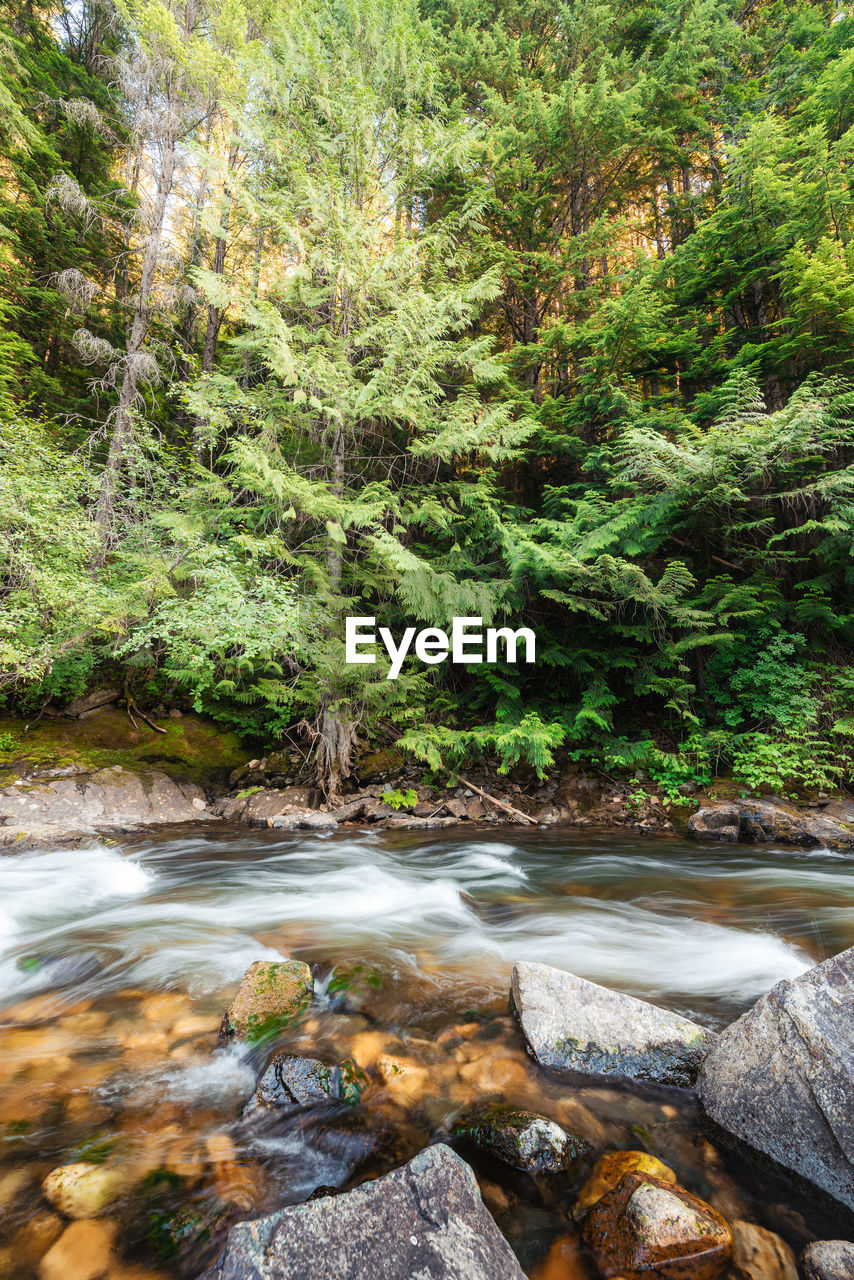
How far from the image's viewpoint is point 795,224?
27.0 ft

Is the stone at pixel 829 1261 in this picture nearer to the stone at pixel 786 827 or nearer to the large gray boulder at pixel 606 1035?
the large gray boulder at pixel 606 1035

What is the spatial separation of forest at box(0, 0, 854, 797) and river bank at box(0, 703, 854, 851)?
1.58 ft

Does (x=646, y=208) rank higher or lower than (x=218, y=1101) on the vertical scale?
higher

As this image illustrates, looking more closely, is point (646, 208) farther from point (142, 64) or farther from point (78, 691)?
point (78, 691)

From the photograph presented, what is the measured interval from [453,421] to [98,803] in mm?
7921

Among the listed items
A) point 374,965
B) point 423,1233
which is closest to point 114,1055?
point 374,965

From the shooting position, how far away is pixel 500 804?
8.32 meters

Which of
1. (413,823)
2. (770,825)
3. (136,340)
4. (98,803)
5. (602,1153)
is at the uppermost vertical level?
(136,340)

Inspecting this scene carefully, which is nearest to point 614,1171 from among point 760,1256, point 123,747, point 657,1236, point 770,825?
point 657,1236

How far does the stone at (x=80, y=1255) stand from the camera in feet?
5.58

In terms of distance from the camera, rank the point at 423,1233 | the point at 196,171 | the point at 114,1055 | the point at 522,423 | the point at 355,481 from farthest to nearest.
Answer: the point at 196,171
the point at 355,481
the point at 522,423
the point at 114,1055
the point at 423,1233

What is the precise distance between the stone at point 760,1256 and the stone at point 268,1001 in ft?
7.24

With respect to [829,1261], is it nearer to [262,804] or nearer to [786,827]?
[786,827]

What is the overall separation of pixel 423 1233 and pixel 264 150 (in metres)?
13.2
